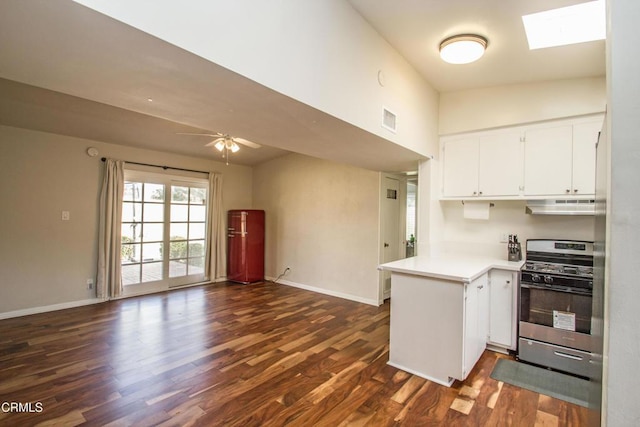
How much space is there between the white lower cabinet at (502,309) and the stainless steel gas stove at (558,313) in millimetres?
81

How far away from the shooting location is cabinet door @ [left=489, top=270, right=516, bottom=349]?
2924 millimetres

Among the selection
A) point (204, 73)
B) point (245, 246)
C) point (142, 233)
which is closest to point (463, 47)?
point (204, 73)

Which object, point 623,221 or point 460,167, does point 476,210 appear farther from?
point 623,221

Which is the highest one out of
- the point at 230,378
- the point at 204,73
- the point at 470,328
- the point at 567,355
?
the point at 204,73

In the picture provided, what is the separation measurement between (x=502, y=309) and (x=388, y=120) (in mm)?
2154

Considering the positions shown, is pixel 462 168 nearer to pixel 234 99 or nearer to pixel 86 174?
pixel 234 99

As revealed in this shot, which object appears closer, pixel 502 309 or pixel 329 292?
pixel 502 309

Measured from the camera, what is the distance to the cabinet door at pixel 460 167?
137 inches

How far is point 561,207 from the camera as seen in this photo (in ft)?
9.91

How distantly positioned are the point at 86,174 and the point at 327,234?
380cm

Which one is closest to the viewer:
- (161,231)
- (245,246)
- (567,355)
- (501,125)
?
(567,355)

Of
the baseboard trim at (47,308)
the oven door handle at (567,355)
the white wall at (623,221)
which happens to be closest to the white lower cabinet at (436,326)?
the oven door handle at (567,355)

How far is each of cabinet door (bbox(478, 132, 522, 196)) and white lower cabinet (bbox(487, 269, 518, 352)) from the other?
91cm

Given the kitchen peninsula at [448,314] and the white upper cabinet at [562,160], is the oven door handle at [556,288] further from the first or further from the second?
the white upper cabinet at [562,160]
